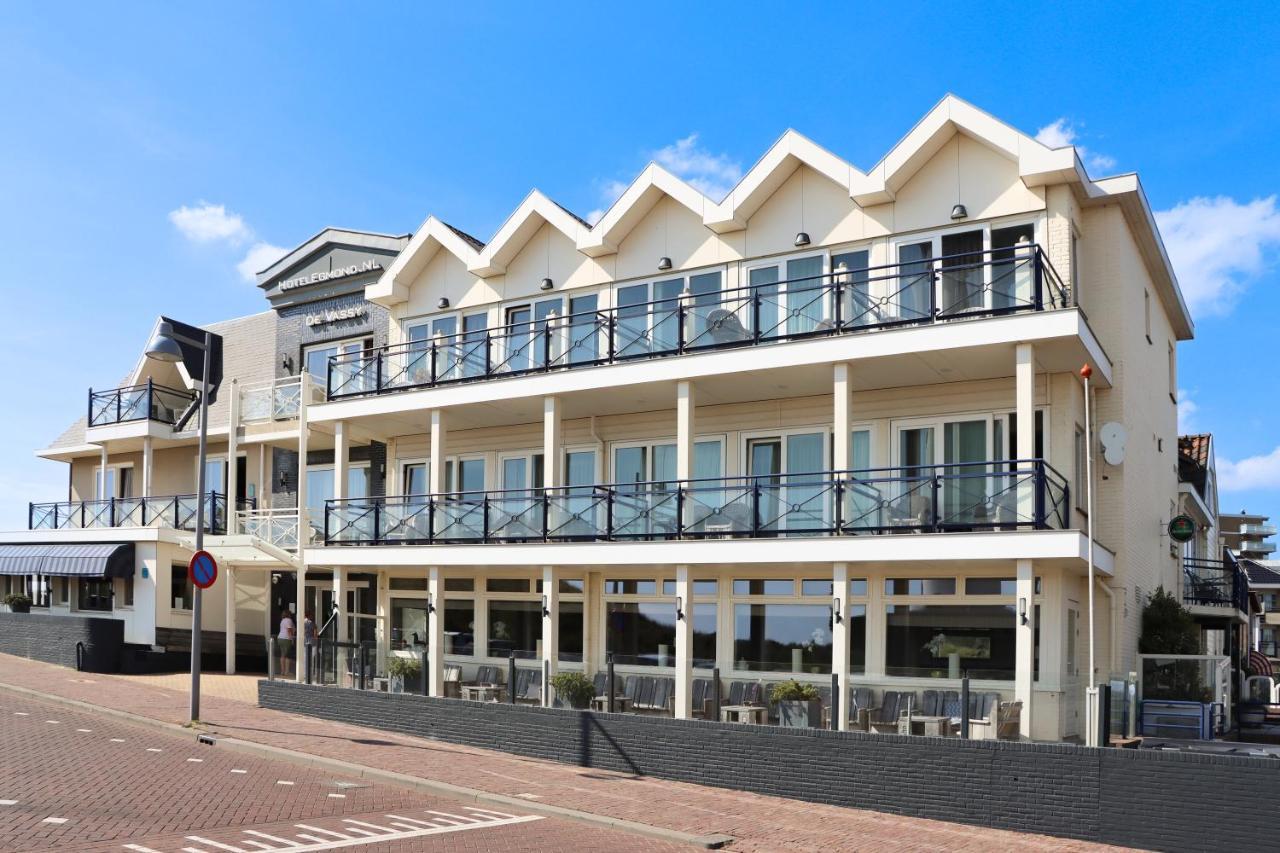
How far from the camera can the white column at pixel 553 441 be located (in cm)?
2119

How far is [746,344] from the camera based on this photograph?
1930cm

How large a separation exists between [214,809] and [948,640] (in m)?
10.9

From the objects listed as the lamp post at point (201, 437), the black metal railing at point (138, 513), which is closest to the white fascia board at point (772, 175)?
the lamp post at point (201, 437)

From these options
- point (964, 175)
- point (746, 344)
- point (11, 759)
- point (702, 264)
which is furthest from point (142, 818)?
point (964, 175)

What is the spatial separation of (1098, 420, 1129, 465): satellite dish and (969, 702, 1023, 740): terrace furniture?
5251mm

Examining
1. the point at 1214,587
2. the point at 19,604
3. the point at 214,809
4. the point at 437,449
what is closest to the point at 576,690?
the point at 437,449

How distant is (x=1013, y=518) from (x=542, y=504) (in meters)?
8.35

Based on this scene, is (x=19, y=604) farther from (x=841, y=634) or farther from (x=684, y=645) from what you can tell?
(x=841, y=634)

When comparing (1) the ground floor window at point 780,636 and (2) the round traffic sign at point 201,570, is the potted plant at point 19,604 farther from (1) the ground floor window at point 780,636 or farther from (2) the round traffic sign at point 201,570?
(1) the ground floor window at point 780,636

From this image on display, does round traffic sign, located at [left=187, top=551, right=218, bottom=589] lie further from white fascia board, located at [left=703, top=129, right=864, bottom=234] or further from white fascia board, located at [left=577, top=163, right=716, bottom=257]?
white fascia board, located at [left=703, top=129, right=864, bottom=234]

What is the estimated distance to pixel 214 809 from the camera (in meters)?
13.5

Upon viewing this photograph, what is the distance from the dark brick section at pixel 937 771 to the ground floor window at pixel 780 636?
2.86 m

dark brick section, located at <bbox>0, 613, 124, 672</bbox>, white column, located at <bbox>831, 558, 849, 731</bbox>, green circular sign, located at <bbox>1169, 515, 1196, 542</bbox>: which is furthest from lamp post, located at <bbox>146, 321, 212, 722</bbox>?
green circular sign, located at <bbox>1169, 515, 1196, 542</bbox>

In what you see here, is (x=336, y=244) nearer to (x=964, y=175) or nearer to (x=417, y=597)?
(x=417, y=597)
